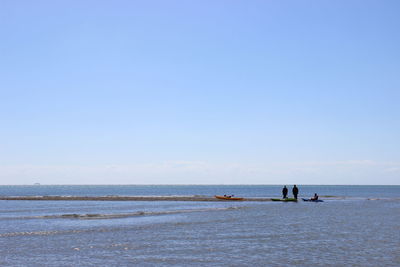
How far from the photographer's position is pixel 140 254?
62.5 feet

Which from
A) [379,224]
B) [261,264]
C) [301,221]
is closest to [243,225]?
[301,221]

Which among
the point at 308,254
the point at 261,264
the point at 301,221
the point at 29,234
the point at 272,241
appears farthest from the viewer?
the point at 301,221

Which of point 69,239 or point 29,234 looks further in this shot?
point 29,234

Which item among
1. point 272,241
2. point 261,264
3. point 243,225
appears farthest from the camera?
point 243,225

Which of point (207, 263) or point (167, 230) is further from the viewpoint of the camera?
point (167, 230)

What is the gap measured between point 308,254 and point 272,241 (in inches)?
155

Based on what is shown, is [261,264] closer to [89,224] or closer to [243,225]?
[243,225]

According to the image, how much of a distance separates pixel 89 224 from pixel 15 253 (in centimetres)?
1301

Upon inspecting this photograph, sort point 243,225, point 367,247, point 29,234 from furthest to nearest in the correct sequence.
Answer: point 243,225, point 29,234, point 367,247

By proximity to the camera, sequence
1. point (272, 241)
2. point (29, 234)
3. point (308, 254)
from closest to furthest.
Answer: point (308, 254) → point (272, 241) → point (29, 234)

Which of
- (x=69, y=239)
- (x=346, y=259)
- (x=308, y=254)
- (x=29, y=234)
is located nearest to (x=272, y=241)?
(x=308, y=254)

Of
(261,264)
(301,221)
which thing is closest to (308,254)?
(261,264)

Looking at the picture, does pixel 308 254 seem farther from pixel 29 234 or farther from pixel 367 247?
pixel 29 234

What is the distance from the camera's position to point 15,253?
19.6 meters
